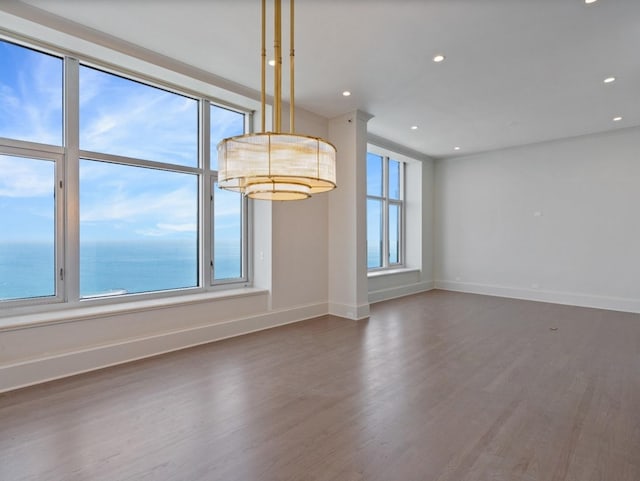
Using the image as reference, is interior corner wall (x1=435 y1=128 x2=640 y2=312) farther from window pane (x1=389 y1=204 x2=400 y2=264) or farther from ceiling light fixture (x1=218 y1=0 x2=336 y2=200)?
ceiling light fixture (x1=218 y1=0 x2=336 y2=200)

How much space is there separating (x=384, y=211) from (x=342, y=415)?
591cm

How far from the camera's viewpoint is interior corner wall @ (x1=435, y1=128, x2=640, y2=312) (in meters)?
6.15

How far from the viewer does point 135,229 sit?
13.7 feet

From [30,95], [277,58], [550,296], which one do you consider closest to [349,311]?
[277,58]

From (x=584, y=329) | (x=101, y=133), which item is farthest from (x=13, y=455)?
(x=584, y=329)

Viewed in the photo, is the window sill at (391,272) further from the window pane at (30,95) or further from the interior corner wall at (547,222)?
the window pane at (30,95)

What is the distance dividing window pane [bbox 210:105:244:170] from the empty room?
4 cm

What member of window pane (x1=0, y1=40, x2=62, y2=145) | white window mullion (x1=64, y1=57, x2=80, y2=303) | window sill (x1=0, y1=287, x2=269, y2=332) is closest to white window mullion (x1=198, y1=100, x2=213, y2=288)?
window sill (x1=0, y1=287, x2=269, y2=332)

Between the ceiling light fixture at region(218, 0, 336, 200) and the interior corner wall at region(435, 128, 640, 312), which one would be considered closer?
the ceiling light fixture at region(218, 0, 336, 200)

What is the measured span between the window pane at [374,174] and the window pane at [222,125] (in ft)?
11.0

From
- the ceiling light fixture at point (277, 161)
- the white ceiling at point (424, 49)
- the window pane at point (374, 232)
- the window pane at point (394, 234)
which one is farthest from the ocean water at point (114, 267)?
the window pane at point (394, 234)

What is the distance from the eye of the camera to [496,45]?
345 centimetres

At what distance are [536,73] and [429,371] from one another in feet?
12.1

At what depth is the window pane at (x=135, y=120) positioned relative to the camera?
377cm
